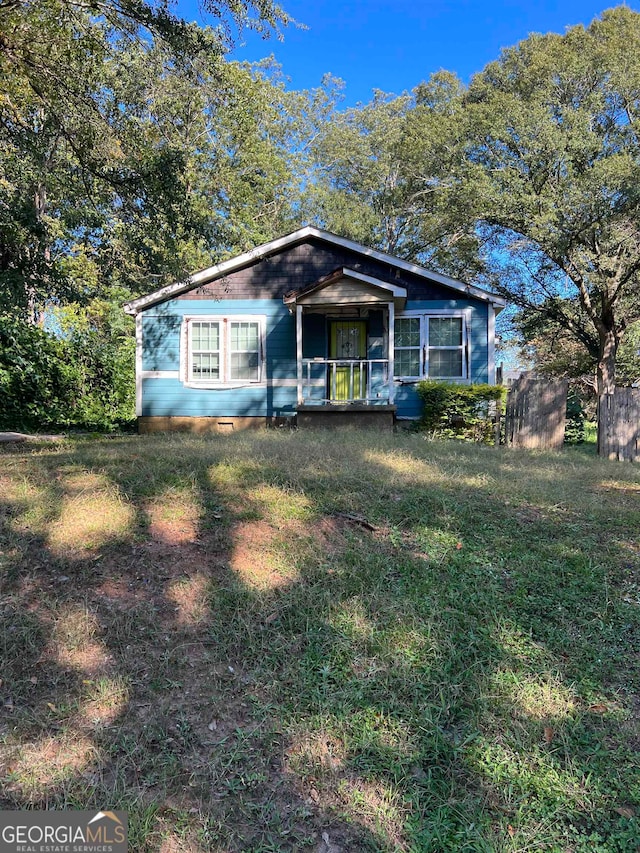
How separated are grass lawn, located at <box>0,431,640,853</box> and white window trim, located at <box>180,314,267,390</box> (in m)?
7.71

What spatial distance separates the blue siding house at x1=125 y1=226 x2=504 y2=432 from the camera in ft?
38.8

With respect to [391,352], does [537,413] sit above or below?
below

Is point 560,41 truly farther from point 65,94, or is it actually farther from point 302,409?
point 65,94

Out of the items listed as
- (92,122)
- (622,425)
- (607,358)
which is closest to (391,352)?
(622,425)

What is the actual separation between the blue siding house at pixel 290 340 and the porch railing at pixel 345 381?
25mm

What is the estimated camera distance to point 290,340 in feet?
40.1

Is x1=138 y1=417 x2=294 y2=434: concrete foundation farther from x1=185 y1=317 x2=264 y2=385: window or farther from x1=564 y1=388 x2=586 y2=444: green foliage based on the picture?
x1=564 y1=388 x2=586 y2=444: green foliage

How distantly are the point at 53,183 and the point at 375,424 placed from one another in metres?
7.53

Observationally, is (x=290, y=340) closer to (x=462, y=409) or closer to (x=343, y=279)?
(x=343, y=279)

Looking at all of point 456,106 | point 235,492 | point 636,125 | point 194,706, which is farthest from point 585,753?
point 456,106

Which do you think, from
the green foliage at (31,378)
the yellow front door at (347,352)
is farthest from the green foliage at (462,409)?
the green foliage at (31,378)

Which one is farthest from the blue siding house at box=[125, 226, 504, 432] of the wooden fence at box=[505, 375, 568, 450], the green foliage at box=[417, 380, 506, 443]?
the wooden fence at box=[505, 375, 568, 450]

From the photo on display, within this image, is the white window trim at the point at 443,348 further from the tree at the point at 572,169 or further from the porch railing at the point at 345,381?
the tree at the point at 572,169

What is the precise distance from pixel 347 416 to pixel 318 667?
8.76m
